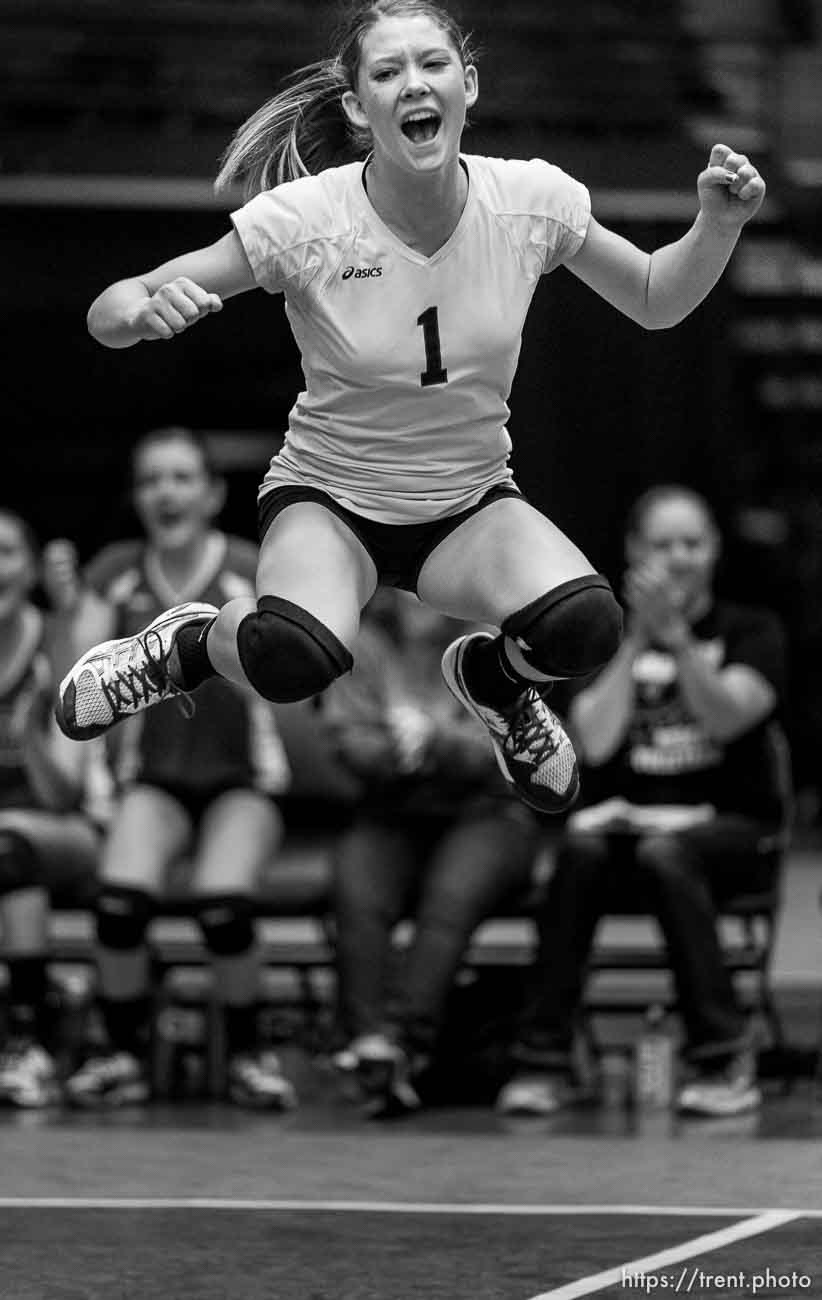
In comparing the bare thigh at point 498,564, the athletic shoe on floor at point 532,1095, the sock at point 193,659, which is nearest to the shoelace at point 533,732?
the bare thigh at point 498,564

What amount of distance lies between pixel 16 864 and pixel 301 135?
2466 millimetres

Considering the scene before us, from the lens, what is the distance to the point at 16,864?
6.14 meters

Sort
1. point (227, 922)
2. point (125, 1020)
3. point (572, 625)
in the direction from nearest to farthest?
point (572, 625)
point (227, 922)
point (125, 1020)

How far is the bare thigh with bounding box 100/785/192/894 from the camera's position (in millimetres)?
6004

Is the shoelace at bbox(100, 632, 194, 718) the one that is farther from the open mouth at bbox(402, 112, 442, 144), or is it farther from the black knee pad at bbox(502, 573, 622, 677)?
the open mouth at bbox(402, 112, 442, 144)

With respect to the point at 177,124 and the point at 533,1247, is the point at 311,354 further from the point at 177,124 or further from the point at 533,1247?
the point at 177,124

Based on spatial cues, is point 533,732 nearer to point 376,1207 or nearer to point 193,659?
point 193,659

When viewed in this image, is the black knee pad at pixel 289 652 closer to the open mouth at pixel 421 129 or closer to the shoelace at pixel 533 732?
the shoelace at pixel 533 732

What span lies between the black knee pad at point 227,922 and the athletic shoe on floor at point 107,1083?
400 millimetres

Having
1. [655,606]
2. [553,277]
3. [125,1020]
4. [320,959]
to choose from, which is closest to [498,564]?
[655,606]

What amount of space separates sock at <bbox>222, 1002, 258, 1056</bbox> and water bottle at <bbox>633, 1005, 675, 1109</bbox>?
40.6 inches

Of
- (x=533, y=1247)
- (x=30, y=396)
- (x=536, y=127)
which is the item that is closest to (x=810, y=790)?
(x=536, y=127)

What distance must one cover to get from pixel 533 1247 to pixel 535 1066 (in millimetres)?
1585

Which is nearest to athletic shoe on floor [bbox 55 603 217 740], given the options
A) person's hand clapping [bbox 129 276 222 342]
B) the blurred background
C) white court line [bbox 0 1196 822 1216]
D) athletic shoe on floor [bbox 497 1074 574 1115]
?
person's hand clapping [bbox 129 276 222 342]
